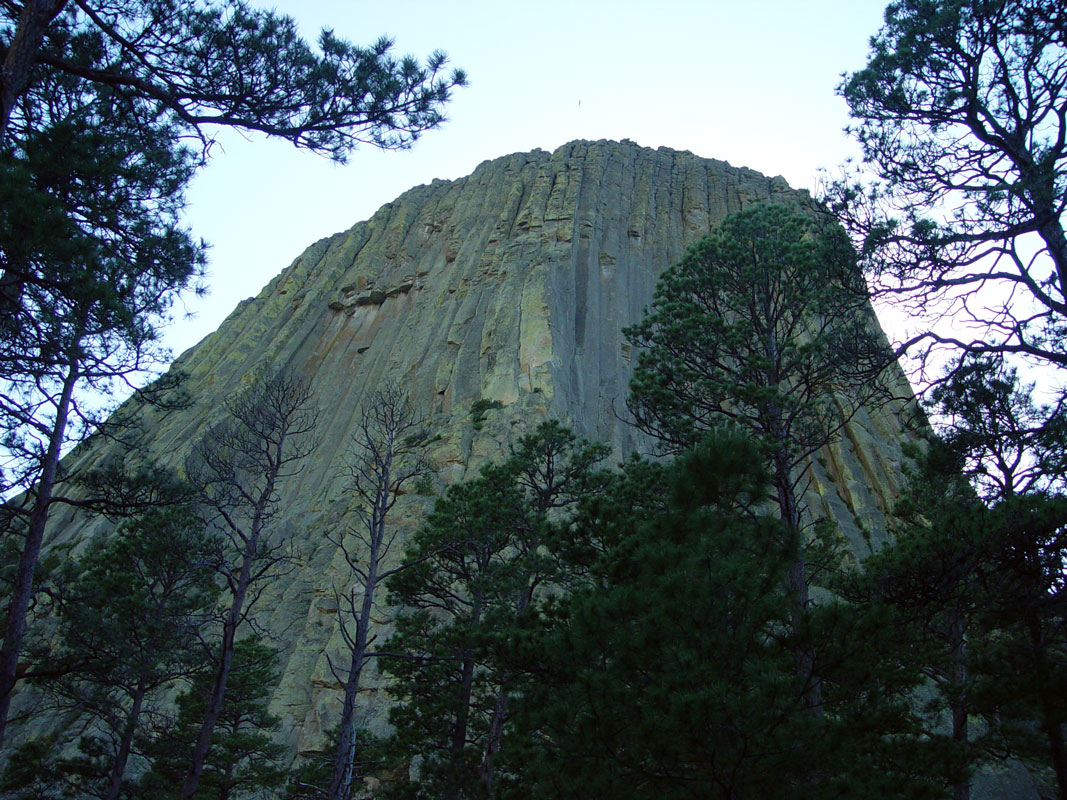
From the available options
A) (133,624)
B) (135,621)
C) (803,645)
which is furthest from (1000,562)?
(135,621)

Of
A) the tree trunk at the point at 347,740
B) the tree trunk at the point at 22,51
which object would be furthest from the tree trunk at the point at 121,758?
the tree trunk at the point at 22,51

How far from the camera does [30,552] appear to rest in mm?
9953

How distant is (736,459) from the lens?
891 cm

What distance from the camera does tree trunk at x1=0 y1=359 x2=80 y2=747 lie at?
866 cm

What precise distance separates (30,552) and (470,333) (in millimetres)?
33178

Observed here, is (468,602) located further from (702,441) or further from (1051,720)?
(1051,720)

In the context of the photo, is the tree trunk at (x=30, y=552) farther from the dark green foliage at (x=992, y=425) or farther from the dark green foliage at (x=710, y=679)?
the dark green foliage at (x=992, y=425)

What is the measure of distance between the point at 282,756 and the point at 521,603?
12.3 m

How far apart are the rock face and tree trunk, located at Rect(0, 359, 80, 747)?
14.2 m

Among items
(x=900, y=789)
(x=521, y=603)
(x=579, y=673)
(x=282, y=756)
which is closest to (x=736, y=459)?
(x=579, y=673)

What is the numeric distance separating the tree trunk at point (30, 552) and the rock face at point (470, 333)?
561 inches

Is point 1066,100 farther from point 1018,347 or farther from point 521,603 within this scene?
point 521,603

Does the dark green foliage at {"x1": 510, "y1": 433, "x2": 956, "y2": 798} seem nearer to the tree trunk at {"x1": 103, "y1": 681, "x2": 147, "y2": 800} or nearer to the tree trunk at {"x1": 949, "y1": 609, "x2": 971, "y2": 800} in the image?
the tree trunk at {"x1": 949, "y1": 609, "x2": 971, "y2": 800}

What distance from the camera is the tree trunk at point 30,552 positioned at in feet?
28.4
